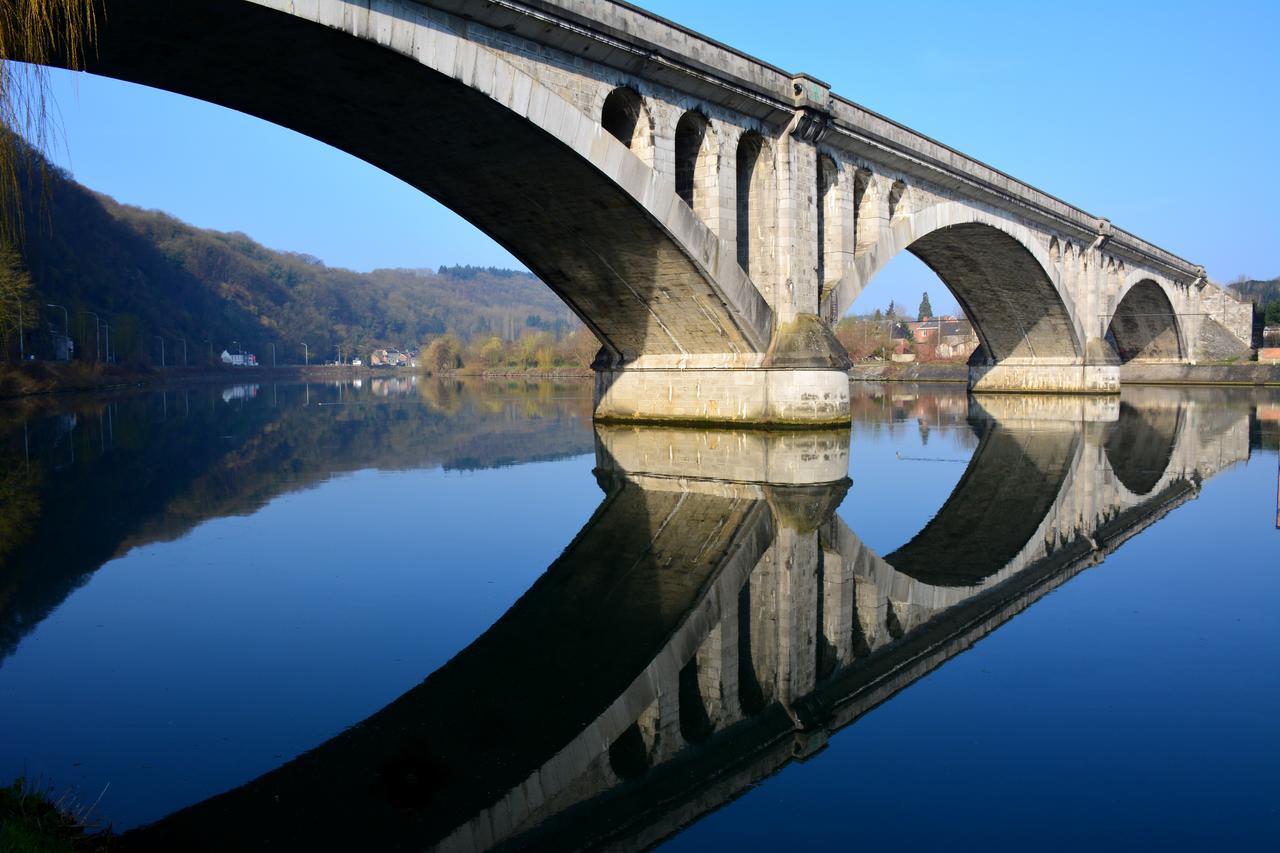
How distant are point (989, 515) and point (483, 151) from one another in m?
12.7

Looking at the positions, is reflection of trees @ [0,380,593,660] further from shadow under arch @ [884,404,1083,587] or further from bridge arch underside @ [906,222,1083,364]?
bridge arch underside @ [906,222,1083,364]

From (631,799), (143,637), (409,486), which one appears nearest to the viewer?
(631,799)

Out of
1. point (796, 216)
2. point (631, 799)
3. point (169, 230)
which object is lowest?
point (631, 799)

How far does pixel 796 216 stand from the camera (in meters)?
24.7

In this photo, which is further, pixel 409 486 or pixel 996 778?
pixel 409 486

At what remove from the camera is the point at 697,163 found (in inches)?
914

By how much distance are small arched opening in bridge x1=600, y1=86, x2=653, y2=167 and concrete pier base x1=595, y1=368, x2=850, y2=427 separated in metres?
6.51

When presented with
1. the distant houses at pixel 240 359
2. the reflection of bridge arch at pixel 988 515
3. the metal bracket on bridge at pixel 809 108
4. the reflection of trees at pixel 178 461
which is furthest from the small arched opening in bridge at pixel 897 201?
the distant houses at pixel 240 359

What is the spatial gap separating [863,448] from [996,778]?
17.5m

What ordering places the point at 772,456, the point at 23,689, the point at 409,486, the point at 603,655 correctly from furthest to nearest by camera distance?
the point at 772,456 → the point at 409,486 → the point at 603,655 → the point at 23,689

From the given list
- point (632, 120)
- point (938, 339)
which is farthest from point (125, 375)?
point (938, 339)

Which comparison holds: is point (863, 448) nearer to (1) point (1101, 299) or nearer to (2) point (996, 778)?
(2) point (996, 778)

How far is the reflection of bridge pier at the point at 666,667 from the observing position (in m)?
4.73

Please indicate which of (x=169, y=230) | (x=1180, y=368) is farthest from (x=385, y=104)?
(x=169, y=230)
